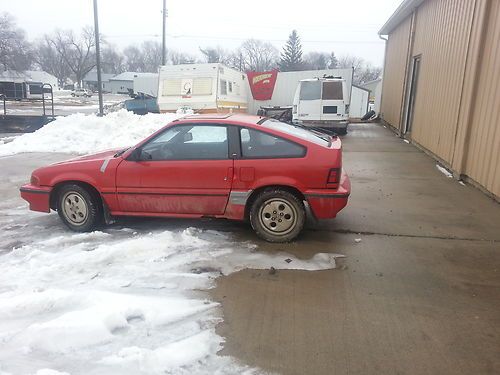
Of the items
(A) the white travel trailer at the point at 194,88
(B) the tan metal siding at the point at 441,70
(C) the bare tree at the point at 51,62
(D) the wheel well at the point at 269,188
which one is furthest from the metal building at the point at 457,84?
(C) the bare tree at the point at 51,62

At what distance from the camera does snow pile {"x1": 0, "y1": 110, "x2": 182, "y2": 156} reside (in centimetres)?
1249

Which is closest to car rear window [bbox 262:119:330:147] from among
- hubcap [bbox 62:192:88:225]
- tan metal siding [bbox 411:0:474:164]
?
hubcap [bbox 62:192:88:225]

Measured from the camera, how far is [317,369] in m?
2.79

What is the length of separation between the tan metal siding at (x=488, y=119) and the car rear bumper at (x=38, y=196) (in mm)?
6614

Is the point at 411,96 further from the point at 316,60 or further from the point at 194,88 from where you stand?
the point at 316,60

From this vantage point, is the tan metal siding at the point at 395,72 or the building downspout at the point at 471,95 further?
the tan metal siding at the point at 395,72

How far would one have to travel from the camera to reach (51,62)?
11325cm

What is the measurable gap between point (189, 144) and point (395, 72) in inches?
591

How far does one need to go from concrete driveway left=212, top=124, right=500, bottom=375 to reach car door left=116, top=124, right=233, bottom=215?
95 cm

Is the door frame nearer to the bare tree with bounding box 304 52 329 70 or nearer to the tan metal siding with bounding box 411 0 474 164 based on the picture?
the tan metal siding with bounding box 411 0 474 164

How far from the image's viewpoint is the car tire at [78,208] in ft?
17.4

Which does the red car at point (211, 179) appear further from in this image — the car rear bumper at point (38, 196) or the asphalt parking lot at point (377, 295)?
the asphalt parking lot at point (377, 295)

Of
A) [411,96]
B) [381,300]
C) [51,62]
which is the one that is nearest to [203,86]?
[411,96]

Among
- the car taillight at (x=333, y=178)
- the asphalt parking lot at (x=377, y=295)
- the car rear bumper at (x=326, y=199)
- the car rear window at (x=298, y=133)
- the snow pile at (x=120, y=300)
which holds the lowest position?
the snow pile at (x=120, y=300)
